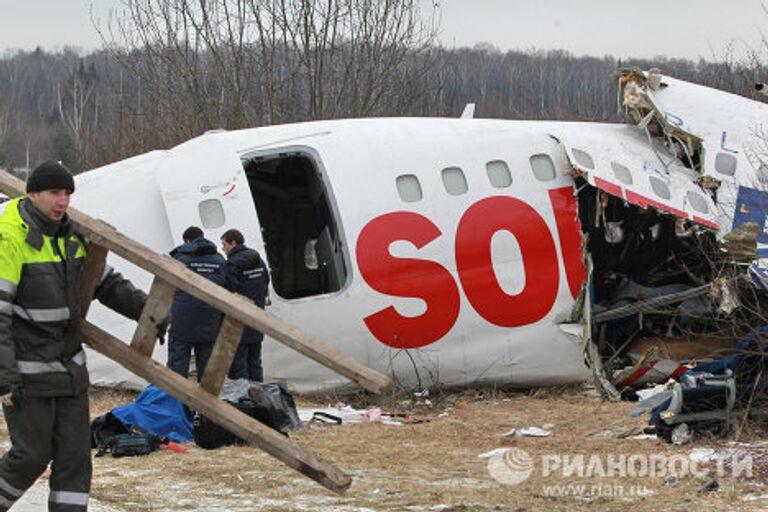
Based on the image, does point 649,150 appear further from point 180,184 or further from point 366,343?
point 180,184

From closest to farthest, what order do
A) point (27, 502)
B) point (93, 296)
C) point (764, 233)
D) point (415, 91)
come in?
point (93, 296), point (27, 502), point (764, 233), point (415, 91)

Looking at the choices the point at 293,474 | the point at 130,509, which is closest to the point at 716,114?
the point at 293,474

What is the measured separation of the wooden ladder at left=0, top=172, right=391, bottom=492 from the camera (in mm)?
6137

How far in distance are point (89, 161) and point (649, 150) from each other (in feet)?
84.1

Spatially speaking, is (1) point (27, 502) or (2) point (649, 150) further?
(2) point (649, 150)

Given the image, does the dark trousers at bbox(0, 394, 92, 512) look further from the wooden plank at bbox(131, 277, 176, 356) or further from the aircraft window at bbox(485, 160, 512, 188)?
the aircraft window at bbox(485, 160, 512, 188)

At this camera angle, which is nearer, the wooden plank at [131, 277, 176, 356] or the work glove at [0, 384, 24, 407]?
the work glove at [0, 384, 24, 407]

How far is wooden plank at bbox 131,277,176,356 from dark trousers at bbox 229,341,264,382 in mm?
5382

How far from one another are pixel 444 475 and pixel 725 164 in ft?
21.4

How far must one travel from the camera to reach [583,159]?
522 inches

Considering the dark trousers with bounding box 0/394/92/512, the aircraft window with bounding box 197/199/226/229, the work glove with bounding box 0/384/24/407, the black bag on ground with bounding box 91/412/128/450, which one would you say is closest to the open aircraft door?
the aircraft window with bounding box 197/199/226/229

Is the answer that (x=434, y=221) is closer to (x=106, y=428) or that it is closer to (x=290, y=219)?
(x=290, y=219)

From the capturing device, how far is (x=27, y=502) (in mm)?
7512

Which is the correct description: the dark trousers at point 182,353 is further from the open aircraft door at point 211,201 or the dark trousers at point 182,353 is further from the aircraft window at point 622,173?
the aircraft window at point 622,173
